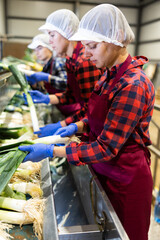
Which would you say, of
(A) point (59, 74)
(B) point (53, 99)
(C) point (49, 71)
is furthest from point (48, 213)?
(C) point (49, 71)

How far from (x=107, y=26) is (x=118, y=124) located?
1.94ft

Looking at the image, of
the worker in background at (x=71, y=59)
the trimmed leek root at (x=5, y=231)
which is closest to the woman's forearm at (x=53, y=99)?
the worker in background at (x=71, y=59)

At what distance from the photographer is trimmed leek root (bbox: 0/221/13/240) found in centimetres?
98

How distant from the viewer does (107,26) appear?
1342mm

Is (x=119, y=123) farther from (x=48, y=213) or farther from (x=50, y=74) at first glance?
(x=50, y=74)

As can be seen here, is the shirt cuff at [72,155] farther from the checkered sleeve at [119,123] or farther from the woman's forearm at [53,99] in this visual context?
the woman's forearm at [53,99]

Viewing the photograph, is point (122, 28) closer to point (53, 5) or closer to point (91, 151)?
point (91, 151)

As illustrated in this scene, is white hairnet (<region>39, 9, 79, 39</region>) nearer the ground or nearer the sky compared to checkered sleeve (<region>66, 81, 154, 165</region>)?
nearer the sky

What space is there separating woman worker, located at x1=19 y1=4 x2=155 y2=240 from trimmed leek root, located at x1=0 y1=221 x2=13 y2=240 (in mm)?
381

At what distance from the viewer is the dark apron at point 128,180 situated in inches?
57.8

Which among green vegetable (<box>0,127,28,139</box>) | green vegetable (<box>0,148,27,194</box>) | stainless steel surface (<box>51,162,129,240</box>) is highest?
green vegetable (<box>0,148,27,194</box>)

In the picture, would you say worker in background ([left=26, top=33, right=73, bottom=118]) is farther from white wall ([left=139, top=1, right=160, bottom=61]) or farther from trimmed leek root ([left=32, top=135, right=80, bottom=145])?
white wall ([left=139, top=1, right=160, bottom=61])

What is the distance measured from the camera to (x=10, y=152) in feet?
4.25

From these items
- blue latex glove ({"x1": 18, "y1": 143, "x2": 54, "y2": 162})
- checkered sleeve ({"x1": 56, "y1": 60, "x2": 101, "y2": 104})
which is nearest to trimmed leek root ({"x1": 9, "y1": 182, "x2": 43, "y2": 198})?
blue latex glove ({"x1": 18, "y1": 143, "x2": 54, "y2": 162})
